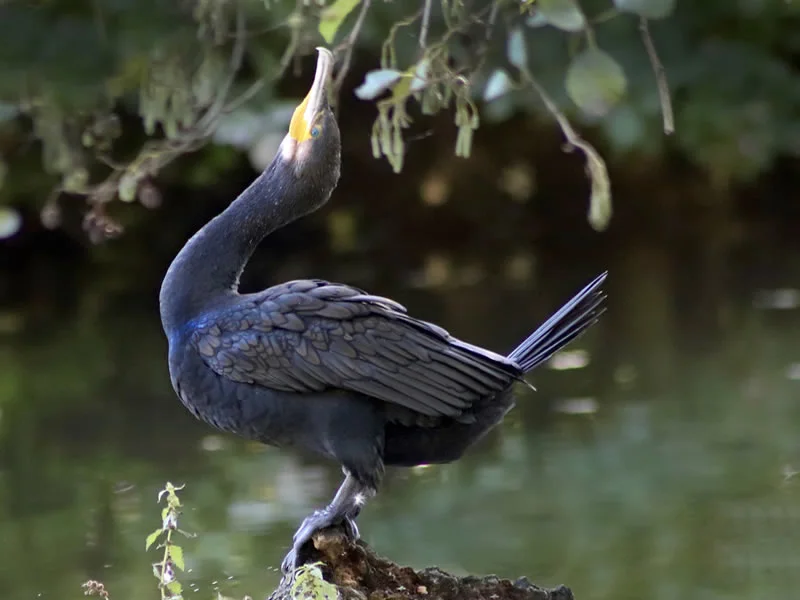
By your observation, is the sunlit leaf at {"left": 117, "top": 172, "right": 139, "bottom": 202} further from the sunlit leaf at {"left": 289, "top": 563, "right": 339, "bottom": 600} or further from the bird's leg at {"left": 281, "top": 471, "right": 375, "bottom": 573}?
the sunlit leaf at {"left": 289, "top": 563, "right": 339, "bottom": 600}

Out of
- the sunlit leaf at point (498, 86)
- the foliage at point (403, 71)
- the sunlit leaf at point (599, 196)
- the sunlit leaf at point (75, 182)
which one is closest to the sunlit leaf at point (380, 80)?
the foliage at point (403, 71)

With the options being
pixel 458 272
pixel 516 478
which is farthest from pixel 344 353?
pixel 458 272

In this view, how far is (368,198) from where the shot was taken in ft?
36.2

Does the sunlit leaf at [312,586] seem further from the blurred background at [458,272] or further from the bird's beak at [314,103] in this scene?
the blurred background at [458,272]

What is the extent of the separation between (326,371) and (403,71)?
239 centimetres

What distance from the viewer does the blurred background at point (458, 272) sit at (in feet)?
14.6

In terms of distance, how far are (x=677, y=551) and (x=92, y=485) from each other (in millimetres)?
2360

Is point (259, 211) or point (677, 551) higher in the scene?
point (259, 211)

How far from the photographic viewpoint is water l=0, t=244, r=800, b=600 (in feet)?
14.3

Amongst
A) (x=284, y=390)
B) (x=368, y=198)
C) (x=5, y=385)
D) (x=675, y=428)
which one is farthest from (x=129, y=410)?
(x=368, y=198)

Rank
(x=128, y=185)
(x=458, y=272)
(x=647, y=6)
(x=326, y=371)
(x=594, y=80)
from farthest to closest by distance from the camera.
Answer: (x=458, y=272) < (x=128, y=185) < (x=594, y=80) < (x=647, y=6) < (x=326, y=371)

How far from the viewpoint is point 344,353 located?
124 inches

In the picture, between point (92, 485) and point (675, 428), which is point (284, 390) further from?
point (675, 428)

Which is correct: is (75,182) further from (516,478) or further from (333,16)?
(516,478)
